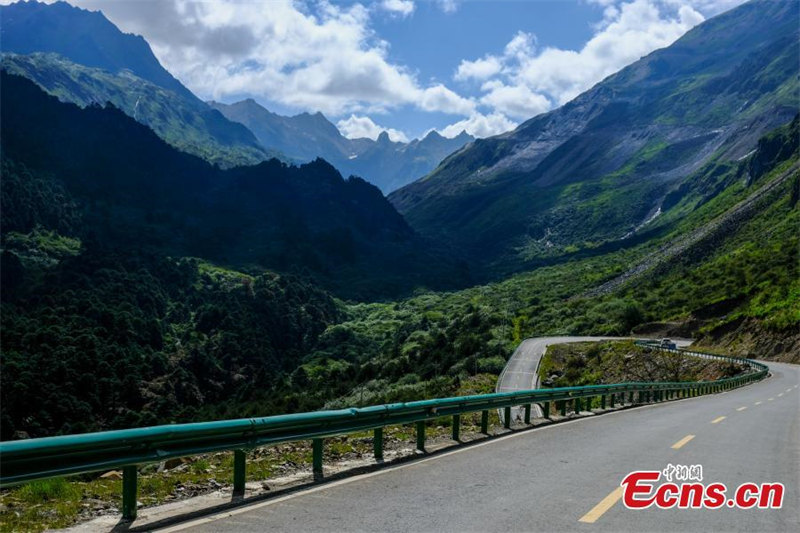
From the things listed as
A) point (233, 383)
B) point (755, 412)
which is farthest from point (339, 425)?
point (233, 383)

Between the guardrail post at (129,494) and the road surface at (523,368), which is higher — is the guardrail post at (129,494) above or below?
above

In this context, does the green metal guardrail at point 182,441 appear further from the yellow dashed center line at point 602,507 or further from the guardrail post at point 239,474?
the yellow dashed center line at point 602,507

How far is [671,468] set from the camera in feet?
33.7

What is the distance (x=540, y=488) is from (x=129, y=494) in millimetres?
5452

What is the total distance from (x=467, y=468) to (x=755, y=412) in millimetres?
17155

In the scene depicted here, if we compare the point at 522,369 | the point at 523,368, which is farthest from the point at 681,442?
the point at 523,368

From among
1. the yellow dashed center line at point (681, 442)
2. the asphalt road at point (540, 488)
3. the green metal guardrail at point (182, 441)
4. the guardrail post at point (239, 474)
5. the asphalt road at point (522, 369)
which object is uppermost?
the green metal guardrail at point (182, 441)

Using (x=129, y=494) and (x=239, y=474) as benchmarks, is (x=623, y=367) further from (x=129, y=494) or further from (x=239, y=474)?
(x=129, y=494)

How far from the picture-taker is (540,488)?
341 inches

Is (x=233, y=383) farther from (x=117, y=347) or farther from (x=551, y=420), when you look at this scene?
(x=551, y=420)

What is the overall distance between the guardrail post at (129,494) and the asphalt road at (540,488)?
0.75 meters

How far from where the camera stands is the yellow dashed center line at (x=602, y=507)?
7122 millimetres

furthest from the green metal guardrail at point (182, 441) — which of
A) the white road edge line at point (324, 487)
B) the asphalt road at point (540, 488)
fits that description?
the asphalt road at point (540, 488)

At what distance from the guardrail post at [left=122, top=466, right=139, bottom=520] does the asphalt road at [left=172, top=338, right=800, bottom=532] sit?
2.47ft
